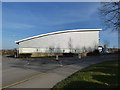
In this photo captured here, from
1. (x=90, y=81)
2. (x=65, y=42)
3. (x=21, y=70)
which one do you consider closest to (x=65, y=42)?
(x=65, y=42)

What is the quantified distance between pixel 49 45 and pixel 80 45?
42.3ft

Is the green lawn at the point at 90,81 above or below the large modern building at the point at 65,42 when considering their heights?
below

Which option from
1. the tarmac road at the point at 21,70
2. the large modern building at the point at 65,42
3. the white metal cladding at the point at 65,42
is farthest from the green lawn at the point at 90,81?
the white metal cladding at the point at 65,42

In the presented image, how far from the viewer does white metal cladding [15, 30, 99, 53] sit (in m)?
40.7

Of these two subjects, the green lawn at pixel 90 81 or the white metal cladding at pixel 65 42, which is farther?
the white metal cladding at pixel 65 42

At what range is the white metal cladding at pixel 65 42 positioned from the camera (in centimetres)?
4069

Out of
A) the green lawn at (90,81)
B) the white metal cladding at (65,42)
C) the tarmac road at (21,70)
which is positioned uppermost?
the white metal cladding at (65,42)

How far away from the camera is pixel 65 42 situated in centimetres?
4103

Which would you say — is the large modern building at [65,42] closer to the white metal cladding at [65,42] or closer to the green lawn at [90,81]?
the white metal cladding at [65,42]

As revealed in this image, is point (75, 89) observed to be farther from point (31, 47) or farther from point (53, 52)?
point (31, 47)

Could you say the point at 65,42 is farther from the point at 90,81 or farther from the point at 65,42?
the point at 90,81

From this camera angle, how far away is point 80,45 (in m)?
41.6

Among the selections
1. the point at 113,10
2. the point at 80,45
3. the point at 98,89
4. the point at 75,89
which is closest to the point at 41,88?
the point at 75,89

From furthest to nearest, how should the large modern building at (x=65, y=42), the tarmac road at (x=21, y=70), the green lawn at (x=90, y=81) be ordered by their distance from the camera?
the large modern building at (x=65, y=42) → the tarmac road at (x=21, y=70) → the green lawn at (x=90, y=81)
